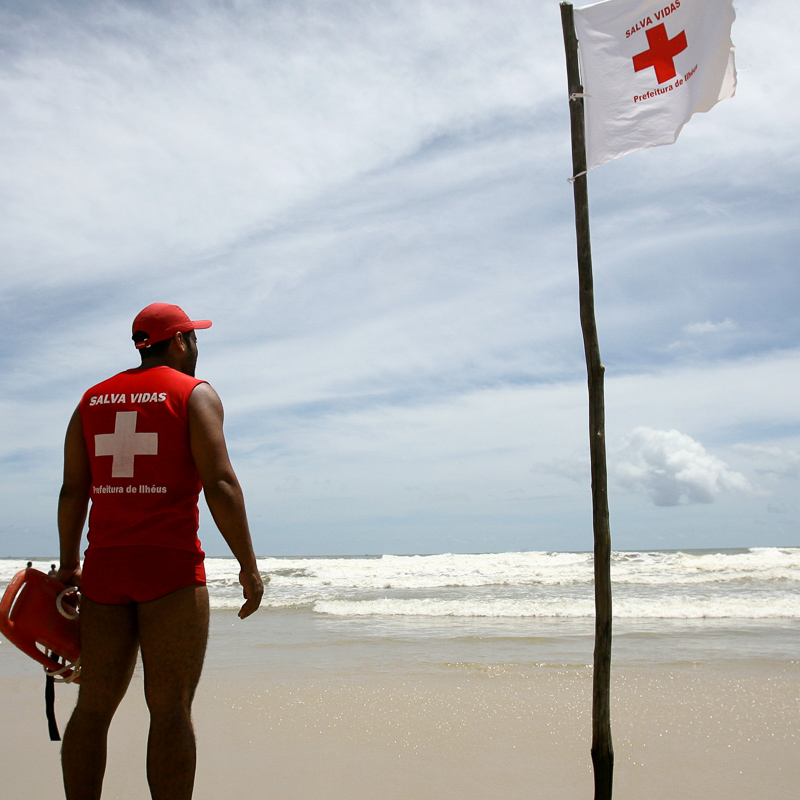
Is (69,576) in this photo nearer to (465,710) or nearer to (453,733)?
(453,733)

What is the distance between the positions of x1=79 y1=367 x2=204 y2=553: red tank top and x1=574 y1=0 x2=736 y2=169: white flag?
228 cm

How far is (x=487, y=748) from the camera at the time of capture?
14.5 ft

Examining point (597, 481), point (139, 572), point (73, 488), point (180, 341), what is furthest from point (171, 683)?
point (597, 481)

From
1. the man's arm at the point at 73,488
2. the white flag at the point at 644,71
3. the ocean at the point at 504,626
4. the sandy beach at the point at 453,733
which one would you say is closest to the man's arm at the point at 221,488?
the man's arm at the point at 73,488

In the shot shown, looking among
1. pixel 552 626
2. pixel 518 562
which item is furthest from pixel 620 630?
pixel 518 562

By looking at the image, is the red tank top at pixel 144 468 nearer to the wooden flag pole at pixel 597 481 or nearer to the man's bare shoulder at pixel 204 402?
the man's bare shoulder at pixel 204 402

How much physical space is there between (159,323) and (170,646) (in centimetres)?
121

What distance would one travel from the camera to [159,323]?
2.69 m

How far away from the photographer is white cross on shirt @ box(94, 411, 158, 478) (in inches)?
94.2

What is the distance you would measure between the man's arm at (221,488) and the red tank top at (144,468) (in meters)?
0.04

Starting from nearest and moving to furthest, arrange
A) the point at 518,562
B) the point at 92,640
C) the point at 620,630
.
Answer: the point at 92,640, the point at 620,630, the point at 518,562

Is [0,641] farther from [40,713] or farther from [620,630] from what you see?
[620,630]

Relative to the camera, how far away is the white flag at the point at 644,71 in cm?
329

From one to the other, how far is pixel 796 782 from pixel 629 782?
913 millimetres
